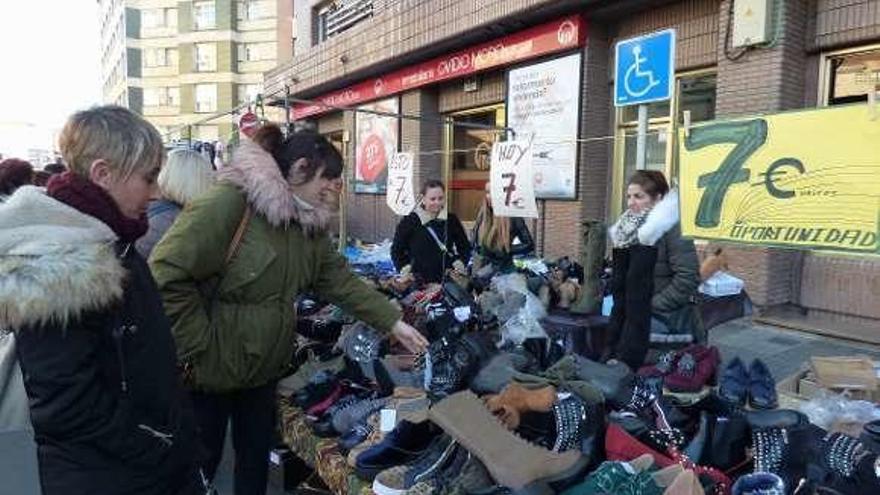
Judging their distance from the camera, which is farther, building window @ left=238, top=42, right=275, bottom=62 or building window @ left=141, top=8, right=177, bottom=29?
building window @ left=141, top=8, right=177, bottom=29

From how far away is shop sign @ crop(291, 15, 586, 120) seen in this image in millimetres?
9250

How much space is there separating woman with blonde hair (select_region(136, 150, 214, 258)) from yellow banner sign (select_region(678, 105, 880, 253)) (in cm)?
250

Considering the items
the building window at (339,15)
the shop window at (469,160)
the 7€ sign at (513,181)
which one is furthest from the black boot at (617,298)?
the building window at (339,15)

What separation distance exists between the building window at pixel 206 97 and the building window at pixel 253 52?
123 inches

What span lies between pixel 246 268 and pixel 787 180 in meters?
2.49

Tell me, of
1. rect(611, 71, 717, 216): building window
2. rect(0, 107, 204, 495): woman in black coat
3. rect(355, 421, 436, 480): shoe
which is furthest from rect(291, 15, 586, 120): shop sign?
rect(0, 107, 204, 495): woman in black coat

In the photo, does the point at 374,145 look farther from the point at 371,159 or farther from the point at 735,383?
the point at 735,383

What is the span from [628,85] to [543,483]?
3.15 m

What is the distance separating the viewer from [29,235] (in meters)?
1.42

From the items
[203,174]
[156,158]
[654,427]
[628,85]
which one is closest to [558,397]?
[654,427]

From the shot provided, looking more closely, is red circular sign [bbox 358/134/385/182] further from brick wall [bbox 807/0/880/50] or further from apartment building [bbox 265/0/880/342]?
brick wall [bbox 807/0/880/50]

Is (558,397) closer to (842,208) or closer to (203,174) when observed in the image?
(842,208)

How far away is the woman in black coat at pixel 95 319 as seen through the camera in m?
1.41

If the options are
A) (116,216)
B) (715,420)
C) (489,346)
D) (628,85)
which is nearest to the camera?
(116,216)
